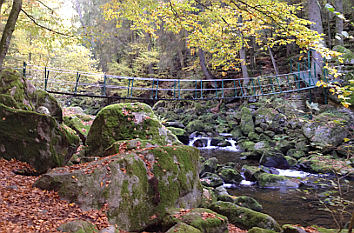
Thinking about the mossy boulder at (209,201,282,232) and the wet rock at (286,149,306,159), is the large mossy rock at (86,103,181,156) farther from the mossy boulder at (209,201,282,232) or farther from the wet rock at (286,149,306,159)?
the wet rock at (286,149,306,159)

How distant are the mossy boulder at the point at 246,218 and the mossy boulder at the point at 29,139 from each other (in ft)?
10.5

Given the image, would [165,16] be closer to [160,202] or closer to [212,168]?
[160,202]

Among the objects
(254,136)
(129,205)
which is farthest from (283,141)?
(129,205)

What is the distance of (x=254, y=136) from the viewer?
38.0ft

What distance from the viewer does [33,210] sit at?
2.92m

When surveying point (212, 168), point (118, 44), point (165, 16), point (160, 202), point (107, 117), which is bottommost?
point (212, 168)

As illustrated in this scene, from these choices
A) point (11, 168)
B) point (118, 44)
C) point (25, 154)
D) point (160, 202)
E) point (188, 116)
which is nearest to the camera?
point (160, 202)

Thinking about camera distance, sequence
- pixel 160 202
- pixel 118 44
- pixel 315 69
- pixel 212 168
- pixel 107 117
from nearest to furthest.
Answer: pixel 160 202 → pixel 107 117 → pixel 212 168 → pixel 315 69 → pixel 118 44

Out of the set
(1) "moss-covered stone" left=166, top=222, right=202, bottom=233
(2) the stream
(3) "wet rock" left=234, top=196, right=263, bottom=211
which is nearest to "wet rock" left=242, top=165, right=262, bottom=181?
(2) the stream

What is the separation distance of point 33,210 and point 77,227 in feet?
2.48

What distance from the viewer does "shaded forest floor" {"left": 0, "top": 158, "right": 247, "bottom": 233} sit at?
8.50 ft

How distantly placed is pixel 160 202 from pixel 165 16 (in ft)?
10.3

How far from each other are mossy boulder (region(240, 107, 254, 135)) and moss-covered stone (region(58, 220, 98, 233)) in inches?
414

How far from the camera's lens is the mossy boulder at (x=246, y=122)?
1227cm
